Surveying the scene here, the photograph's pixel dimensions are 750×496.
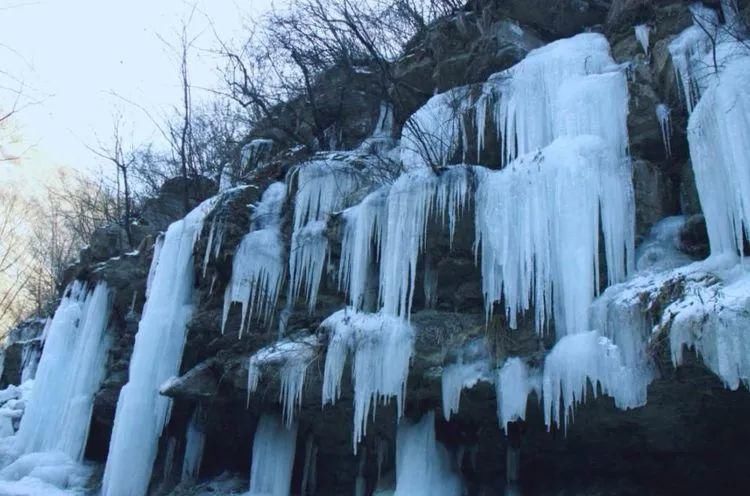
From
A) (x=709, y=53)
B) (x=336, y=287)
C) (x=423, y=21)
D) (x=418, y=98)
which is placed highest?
(x=423, y=21)

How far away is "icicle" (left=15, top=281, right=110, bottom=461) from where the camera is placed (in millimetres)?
11219

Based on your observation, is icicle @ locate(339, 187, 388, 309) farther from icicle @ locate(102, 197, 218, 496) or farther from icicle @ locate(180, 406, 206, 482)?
icicle @ locate(180, 406, 206, 482)

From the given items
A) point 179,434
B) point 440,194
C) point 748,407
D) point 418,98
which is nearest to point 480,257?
point 440,194

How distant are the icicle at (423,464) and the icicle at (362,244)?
1.50m

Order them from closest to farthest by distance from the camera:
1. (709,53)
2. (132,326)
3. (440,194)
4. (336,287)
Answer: (709,53) → (440,194) → (336,287) → (132,326)

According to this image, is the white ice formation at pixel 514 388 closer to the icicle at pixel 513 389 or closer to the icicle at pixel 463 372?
the icicle at pixel 513 389

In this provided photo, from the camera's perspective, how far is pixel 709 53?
634 cm

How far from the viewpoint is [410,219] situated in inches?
275

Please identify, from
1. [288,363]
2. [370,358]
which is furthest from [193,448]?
[370,358]

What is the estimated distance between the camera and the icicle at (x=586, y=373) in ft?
16.9

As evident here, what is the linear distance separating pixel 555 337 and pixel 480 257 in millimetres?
1325

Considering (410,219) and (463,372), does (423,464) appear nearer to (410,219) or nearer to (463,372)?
(463,372)

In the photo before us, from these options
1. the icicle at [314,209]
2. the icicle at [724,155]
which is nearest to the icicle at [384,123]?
the icicle at [314,209]

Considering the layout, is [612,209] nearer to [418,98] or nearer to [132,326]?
[418,98]
